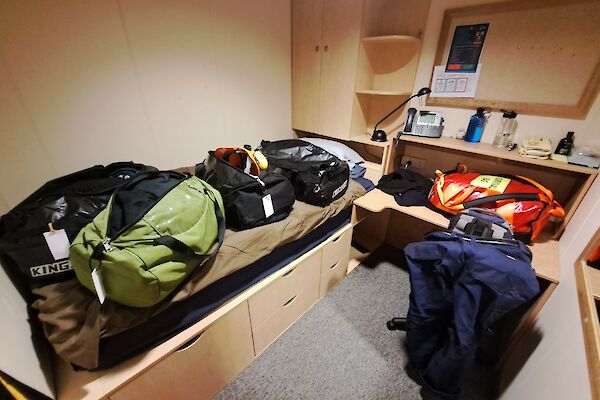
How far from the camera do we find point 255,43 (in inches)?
69.2

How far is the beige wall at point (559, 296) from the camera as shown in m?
0.73

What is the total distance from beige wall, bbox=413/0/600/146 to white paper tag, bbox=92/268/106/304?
199 cm

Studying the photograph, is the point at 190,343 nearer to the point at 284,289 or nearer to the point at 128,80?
the point at 284,289

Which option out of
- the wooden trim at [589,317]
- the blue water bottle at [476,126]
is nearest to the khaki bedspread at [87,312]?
the wooden trim at [589,317]

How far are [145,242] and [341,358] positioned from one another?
1205 millimetres

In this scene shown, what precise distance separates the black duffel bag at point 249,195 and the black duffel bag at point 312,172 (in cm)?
15

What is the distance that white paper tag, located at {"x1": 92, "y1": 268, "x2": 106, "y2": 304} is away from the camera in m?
0.72

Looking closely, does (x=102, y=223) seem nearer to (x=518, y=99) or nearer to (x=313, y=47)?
(x=313, y=47)

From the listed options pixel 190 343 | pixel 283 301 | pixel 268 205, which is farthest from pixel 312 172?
pixel 190 343

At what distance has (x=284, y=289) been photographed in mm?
1335

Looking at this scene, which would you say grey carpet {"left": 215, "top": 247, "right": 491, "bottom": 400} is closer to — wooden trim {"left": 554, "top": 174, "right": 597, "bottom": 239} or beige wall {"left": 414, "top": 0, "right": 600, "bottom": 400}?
beige wall {"left": 414, "top": 0, "right": 600, "bottom": 400}

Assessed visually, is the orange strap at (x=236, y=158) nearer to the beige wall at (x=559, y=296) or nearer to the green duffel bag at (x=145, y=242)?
the green duffel bag at (x=145, y=242)

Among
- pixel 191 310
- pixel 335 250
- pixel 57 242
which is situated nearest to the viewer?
pixel 57 242

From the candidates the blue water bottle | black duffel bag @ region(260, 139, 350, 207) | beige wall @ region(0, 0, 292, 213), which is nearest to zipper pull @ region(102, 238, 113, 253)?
beige wall @ region(0, 0, 292, 213)
